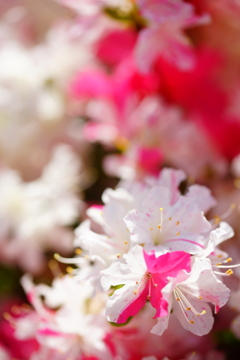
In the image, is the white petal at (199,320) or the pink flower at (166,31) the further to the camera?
the pink flower at (166,31)

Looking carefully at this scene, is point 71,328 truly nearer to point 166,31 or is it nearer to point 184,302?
point 184,302

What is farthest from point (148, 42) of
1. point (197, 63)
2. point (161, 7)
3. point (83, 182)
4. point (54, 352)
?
point (54, 352)

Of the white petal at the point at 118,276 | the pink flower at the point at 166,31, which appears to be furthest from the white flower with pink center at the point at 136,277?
the pink flower at the point at 166,31

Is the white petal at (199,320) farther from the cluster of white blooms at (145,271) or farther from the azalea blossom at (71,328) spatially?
the azalea blossom at (71,328)

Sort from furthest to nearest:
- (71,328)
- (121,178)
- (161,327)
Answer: (121,178) → (71,328) → (161,327)

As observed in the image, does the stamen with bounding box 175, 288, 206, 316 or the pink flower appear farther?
the pink flower

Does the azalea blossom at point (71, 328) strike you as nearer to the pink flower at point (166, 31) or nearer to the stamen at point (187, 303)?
the stamen at point (187, 303)

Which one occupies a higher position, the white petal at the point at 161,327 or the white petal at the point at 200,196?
the white petal at the point at 200,196

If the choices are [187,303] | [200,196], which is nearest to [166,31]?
[200,196]

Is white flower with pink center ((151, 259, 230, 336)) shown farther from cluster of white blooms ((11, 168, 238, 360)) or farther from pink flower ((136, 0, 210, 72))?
pink flower ((136, 0, 210, 72))

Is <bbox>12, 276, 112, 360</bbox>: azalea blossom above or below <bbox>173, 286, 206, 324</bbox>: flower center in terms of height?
below

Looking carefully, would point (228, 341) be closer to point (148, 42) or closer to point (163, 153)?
point (163, 153)

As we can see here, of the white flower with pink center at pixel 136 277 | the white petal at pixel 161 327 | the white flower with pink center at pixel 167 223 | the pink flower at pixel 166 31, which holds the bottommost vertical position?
the white petal at pixel 161 327

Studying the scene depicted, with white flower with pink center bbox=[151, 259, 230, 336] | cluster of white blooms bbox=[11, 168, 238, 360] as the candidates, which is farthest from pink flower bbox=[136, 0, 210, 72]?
white flower with pink center bbox=[151, 259, 230, 336]
